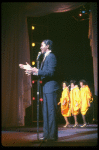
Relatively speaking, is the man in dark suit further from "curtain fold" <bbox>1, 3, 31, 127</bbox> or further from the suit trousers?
"curtain fold" <bbox>1, 3, 31, 127</bbox>

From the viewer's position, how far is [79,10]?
6.68 m

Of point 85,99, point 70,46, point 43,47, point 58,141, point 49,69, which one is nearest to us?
point 58,141

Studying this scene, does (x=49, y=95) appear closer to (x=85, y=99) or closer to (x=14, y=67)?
(x=14, y=67)

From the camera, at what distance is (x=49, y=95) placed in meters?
2.90

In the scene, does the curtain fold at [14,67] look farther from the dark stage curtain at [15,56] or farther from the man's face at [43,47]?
the man's face at [43,47]

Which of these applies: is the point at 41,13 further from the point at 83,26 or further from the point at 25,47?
the point at 83,26

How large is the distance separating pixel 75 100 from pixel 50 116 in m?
3.57

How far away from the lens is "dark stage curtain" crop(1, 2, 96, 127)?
579 cm

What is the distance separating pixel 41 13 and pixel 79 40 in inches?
92.7

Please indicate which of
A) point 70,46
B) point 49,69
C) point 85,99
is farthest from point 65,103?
point 49,69

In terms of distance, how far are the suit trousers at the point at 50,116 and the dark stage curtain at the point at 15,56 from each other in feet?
10.0

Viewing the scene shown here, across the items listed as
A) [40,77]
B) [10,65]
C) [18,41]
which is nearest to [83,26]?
[18,41]

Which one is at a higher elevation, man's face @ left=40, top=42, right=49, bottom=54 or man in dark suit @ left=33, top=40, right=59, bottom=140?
man's face @ left=40, top=42, right=49, bottom=54

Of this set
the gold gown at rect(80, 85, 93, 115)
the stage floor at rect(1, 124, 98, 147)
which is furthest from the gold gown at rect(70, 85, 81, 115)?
the stage floor at rect(1, 124, 98, 147)
